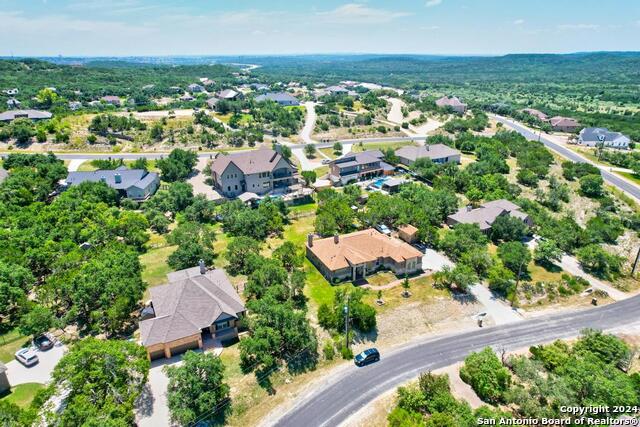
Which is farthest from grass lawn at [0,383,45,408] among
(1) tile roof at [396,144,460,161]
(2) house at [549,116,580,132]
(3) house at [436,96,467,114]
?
(3) house at [436,96,467,114]

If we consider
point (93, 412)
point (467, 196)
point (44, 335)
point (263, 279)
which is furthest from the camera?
point (467, 196)

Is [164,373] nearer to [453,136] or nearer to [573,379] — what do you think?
[573,379]

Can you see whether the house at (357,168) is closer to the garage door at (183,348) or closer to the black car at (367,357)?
the black car at (367,357)

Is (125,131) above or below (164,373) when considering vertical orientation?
above

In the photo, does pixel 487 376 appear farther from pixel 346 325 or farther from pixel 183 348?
pixel 183 348

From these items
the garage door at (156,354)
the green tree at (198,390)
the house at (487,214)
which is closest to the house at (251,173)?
the house at (487,214)

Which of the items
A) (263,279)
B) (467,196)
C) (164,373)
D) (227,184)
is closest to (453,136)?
(467,196)
